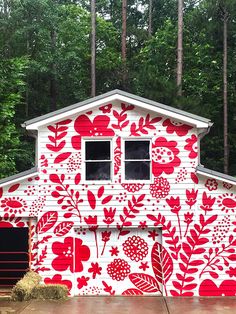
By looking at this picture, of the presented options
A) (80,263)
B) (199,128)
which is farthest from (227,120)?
(80,263)

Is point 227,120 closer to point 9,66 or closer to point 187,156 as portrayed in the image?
point 9,66

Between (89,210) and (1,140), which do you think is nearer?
(89,210)

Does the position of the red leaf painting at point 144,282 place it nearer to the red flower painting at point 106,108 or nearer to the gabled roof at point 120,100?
the gabled roof at point 120,100

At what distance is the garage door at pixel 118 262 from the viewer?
12734mm

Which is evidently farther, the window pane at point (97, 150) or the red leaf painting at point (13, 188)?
the window pane at point (97, 150)

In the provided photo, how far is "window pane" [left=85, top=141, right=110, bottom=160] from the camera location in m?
13.0

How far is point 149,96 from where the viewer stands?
24.2m

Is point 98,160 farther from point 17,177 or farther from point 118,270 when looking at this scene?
point 118,270

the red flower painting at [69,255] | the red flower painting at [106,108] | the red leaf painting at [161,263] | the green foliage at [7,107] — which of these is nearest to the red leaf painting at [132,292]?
the red leaf painting at [161,263]

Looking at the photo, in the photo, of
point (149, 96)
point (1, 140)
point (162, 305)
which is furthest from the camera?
point (149, 96)

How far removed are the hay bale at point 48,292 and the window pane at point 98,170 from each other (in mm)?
3156

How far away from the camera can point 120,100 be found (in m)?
12.8

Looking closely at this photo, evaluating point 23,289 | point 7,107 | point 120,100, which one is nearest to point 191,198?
point 120,100

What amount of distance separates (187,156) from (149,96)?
39.1 feet
